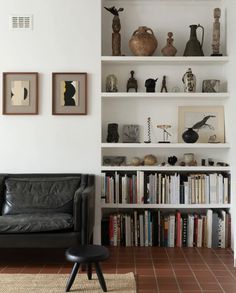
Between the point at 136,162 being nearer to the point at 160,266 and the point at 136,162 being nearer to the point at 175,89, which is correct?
the point at 175,89

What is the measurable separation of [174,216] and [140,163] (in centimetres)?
71

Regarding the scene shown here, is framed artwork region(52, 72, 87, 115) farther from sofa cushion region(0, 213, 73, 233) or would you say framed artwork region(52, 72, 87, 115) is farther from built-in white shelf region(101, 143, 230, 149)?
sofa cushion region(0, 213, 73, 233)

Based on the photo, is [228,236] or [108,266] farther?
[228,236]

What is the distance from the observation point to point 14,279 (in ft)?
11.0

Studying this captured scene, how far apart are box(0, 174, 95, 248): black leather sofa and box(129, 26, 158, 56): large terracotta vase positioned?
151 centimetres

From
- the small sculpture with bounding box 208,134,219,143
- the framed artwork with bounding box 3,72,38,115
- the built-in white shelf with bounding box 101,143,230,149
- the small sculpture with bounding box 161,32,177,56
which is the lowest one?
the built-in white shelf with bounding box 101,143,230,149

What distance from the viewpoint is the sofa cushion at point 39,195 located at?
4.08 metres

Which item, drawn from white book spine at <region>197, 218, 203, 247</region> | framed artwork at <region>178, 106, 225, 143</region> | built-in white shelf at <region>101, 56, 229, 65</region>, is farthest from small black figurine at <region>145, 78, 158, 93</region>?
white book spine at <region>197, 218, 203, 247</region>

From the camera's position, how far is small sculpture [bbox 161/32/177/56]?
4.44 m

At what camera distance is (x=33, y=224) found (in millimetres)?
3615

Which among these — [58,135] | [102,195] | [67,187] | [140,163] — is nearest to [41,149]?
[58,135]

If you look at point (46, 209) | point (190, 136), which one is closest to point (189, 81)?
point (190, 136)

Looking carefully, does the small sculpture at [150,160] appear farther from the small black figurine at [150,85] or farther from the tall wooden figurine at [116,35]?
the tall wooden figurine at [116,35]

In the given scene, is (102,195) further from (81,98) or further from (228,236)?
(228,236)
